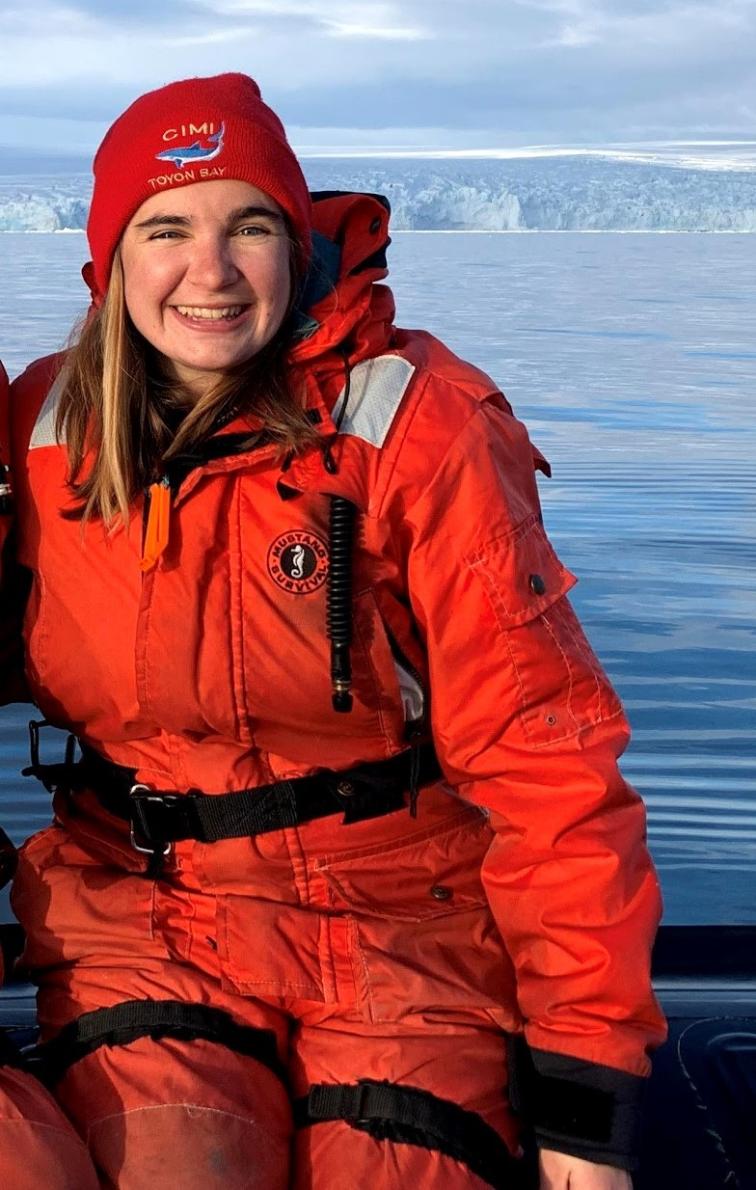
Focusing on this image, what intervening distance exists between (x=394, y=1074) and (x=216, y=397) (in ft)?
2.45

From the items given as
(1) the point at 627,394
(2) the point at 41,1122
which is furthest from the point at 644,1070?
(1) the point at 627,394

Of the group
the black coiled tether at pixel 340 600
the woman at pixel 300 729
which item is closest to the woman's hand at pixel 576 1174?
the woman at pixel 300 729

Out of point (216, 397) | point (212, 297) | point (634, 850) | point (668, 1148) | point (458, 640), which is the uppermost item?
point (212, 297)

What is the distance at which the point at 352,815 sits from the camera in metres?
1.61

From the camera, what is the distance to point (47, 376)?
1.77 m

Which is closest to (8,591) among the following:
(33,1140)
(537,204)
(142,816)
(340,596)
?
(142,816)

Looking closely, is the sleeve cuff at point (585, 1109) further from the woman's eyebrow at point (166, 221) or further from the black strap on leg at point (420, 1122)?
the woman's eyebrow at point (166, 221)

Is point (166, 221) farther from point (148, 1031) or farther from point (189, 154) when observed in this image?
point (148, 1031)

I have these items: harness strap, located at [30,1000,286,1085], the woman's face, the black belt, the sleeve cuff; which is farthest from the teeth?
the sleeve cuff

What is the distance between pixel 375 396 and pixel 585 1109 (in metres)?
0.77

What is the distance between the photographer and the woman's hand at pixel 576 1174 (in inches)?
57.0

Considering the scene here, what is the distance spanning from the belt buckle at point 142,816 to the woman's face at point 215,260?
0.48 meters

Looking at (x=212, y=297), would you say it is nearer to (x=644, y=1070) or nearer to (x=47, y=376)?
(x=47, y=376)

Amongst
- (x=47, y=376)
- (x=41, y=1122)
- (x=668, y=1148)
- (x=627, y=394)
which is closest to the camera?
(x=41, y=1122)
